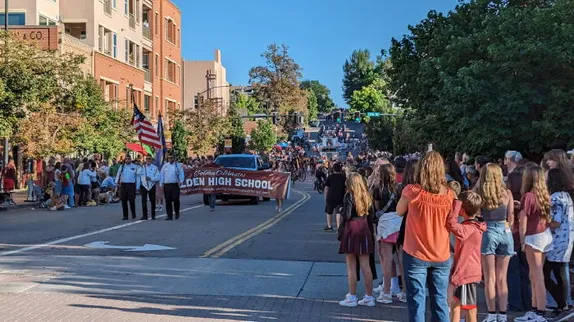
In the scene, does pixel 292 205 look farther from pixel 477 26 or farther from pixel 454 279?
pixel 454 279

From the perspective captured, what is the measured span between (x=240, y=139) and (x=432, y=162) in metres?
58.9

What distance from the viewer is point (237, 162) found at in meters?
29.1

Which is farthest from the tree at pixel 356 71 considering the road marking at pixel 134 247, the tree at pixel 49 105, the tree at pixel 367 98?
the road marking at pixel 134 247

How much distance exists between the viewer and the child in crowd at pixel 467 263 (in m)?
7.05

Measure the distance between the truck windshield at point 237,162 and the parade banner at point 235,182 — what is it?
3.06 meters

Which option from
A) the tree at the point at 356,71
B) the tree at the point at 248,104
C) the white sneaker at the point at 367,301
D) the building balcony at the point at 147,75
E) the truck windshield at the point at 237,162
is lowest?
the white sneaker at the point at 367,301

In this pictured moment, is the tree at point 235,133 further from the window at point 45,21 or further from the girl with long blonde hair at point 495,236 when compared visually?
the girl with long blonde hair at point 495,236

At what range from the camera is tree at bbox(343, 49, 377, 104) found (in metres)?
170

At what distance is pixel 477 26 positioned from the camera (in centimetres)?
2320

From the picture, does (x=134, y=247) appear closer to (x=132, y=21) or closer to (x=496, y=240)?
(x=496, y=240)

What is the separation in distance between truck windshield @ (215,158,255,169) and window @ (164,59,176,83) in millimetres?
34269

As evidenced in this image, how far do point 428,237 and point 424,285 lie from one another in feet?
1.45

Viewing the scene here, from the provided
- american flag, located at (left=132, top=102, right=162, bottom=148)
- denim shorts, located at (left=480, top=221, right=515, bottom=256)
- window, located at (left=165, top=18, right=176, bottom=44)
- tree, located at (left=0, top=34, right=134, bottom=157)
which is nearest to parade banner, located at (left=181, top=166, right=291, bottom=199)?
american flag, located at (left=132, top=102, right=162, bottom=148)

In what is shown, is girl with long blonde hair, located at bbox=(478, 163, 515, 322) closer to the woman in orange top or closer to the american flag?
the woman in orange top
